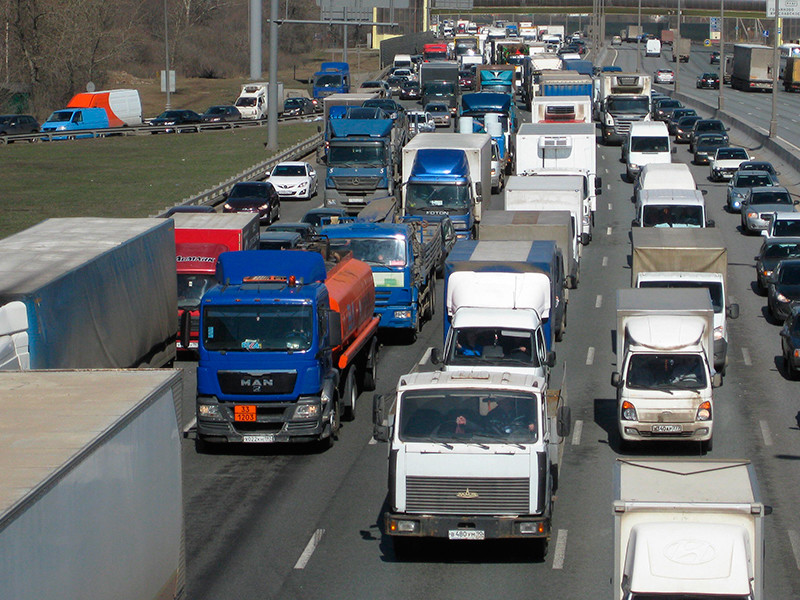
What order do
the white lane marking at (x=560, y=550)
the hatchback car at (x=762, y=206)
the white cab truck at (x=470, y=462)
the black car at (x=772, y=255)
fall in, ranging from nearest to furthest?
the white cab truck at (x=470, y=462), the white lane marking at (x=560, y=550), the black car at (x=772, y=255), the hatchback car at (x=762, y=206)

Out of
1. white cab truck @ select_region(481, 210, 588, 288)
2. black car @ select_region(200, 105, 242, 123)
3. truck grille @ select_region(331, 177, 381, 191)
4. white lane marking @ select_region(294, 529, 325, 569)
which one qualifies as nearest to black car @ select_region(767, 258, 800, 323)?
white cab truck @ select_region(481, 210, 588, 288)

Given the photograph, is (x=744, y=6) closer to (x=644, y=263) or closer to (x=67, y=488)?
(x=644, y=263)

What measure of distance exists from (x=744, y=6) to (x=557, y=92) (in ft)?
397

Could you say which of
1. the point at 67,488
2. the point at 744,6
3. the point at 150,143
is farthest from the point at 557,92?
the point at 744,6

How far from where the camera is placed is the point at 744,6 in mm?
173125

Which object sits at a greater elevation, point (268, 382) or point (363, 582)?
point (268, 382)

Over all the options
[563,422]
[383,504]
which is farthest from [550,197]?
[563,422]

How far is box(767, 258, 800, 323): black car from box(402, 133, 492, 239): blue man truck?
9.30m

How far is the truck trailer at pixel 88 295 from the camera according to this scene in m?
15.8

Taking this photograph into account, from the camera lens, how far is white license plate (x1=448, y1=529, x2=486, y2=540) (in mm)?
14070

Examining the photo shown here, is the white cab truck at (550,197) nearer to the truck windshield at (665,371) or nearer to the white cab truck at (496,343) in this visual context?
the truck windshield at (665,371)

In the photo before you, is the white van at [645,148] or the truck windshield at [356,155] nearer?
the truck windshield at [356,155]

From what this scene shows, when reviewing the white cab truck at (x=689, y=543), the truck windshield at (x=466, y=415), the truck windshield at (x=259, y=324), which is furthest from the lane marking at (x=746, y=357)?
the white cab truck at (x=689, y=543)

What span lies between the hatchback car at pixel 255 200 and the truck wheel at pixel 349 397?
20.3m
